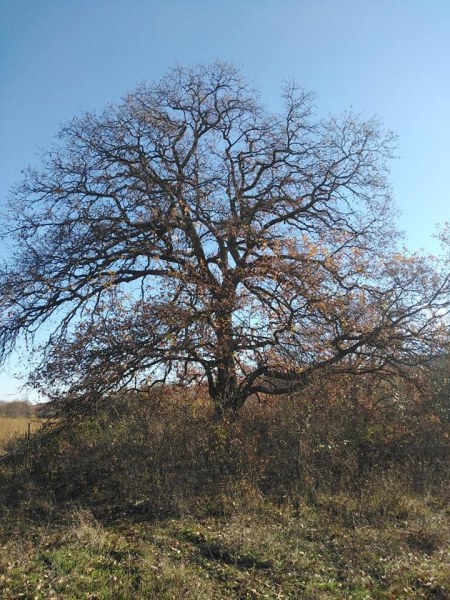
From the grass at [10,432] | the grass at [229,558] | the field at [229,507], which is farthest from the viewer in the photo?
the grass at [10,432]

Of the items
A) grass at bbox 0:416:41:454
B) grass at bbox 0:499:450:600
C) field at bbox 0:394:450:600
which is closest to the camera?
grass at bbox 0:499:450:600

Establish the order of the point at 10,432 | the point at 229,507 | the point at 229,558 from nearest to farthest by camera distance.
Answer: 1. the point at 229,558
2. the point at 229,507
3. the point at 10,432

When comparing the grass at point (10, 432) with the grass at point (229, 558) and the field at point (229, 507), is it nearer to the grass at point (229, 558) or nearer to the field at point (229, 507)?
the field at point (229, 507)

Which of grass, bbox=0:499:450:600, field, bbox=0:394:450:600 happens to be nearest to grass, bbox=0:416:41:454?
field, bbox=0:394:450:600

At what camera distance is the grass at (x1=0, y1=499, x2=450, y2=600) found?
19.0 ft

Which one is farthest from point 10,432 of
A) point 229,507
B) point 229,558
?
point 229,558

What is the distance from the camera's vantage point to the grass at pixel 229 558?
19.0 ft

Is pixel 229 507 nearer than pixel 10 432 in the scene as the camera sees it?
Yes

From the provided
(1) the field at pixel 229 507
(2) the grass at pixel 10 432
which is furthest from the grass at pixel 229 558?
(2) the grass at pixel 10 432

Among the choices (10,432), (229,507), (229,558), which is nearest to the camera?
(229,558)

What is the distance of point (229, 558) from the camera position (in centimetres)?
677

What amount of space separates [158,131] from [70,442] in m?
9.48

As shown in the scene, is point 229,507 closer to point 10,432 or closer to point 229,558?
point 229,558

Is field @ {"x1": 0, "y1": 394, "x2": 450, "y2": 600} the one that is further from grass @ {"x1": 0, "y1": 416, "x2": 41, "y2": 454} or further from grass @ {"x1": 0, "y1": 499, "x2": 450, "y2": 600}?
grass @ {"x1": 0, "y1": 416, "x2": 41, "y2": 454}
